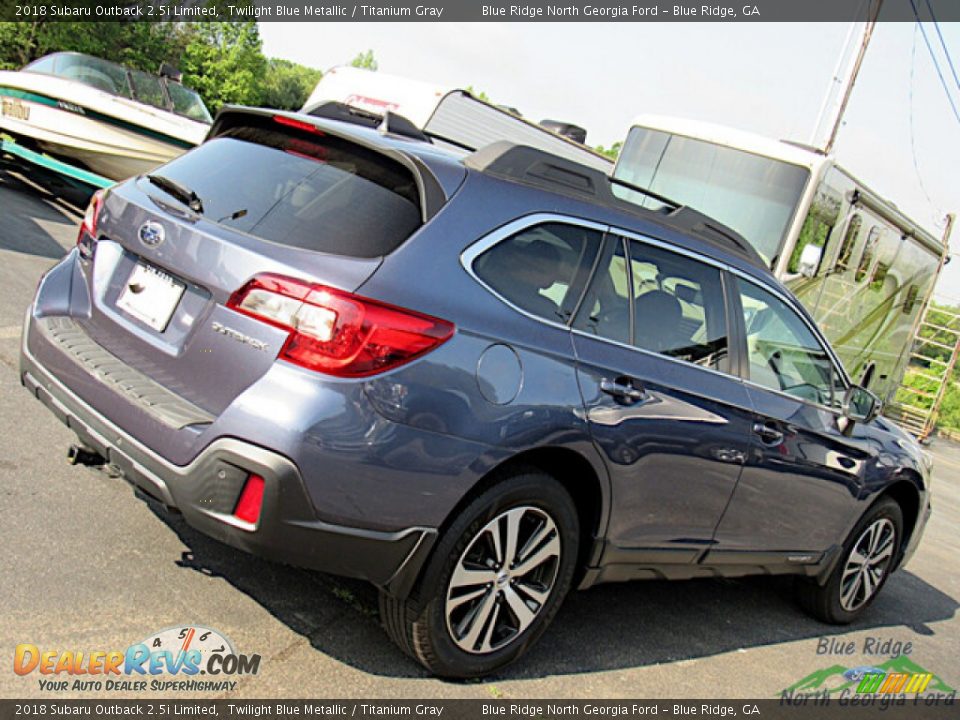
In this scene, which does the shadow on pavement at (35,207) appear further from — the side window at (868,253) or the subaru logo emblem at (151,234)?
the side window at (868,253)

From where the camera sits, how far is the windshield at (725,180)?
9.83 meters

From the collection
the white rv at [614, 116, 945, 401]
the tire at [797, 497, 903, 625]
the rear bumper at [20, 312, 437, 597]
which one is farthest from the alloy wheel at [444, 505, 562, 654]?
the white rv at [614, 116, 945, 401]

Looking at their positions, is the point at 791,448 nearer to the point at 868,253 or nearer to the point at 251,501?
the point at 251,501

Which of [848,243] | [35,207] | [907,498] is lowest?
[35,207]

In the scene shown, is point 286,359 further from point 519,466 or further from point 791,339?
point 791,339

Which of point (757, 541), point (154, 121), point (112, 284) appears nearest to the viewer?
point (112, 284)

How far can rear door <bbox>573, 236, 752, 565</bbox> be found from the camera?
11.5ft

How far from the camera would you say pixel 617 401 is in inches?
138

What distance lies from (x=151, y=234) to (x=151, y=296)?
0.23m

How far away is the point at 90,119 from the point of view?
1139 cm

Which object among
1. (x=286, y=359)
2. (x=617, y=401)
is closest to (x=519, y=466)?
(x=617, y=401)

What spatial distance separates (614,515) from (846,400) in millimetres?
1897

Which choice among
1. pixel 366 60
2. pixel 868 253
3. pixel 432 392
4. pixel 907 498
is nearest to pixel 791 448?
pixel 907 498

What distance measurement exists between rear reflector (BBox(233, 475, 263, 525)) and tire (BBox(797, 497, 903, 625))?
11.7 ft
